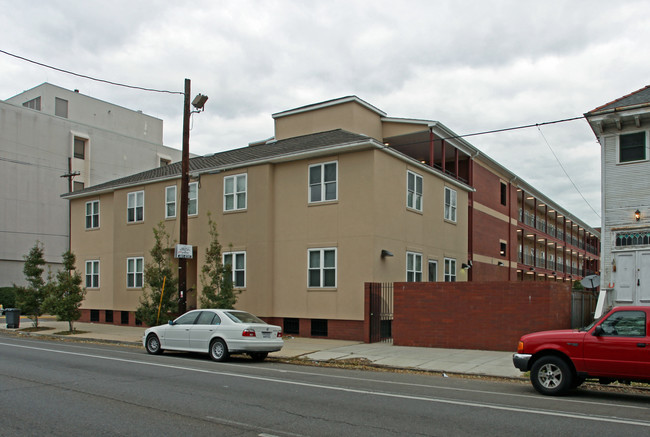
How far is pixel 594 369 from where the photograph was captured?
10.3m

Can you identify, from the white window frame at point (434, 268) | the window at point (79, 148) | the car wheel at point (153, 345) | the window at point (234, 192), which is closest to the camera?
the car wheel at point (153, 345)

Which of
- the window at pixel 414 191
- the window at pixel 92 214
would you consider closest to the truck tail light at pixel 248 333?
the window at pixel 414 191

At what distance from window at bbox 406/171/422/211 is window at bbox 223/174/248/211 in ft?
22.3

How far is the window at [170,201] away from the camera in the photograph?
1081 inches

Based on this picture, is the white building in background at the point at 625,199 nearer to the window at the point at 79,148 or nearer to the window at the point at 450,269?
the window at the point at 450,269

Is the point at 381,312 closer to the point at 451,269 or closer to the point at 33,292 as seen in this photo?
the point at 451,269

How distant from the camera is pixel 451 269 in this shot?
27.3m

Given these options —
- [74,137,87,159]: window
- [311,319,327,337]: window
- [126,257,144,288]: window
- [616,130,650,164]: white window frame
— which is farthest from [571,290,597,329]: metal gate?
[74,137,87,159]: window

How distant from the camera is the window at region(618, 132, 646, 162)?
63.2 feet

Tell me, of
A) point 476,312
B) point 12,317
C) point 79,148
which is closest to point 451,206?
point 476,312

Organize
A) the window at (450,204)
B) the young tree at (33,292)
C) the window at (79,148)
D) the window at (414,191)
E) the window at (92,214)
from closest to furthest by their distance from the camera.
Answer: the window at (414,191) → the window at (450,204) → the young tree at (33,292) → the window at (92,214) → the window at (79,148)

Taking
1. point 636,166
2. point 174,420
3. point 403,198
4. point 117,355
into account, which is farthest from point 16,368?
point 636,166

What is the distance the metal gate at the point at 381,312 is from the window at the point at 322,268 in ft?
6.24

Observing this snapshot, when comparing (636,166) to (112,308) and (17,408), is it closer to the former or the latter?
(17,408)
